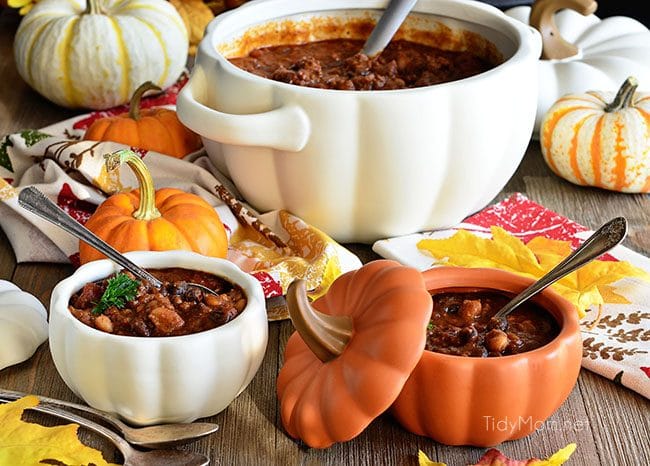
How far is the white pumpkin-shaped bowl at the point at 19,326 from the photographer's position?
1515 millimetres

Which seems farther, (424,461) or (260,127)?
(260,127)

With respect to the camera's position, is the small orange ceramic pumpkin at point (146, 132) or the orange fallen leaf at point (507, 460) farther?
the small orange ceramic pumpkin at point (146, 132)

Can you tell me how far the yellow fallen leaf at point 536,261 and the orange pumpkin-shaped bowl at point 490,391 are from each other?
263 millimetres

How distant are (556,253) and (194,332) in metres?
0.73

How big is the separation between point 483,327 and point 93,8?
1.50 meters

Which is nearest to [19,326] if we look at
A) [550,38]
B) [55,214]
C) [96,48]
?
[55,214]

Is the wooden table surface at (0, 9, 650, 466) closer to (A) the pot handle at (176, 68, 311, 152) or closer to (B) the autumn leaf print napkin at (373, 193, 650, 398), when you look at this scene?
(B) the autumn leaf print napkin at (373, 193, 650, 398)

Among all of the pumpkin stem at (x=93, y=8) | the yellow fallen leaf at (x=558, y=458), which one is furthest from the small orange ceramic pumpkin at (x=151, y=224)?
the pumpkin stem at (x=93, y=8)

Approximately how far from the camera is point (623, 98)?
81.9 inches

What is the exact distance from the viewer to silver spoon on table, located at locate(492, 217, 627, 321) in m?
1.36

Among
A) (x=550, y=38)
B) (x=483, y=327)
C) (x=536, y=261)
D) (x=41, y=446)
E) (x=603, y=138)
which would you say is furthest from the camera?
(x=550, y=38)

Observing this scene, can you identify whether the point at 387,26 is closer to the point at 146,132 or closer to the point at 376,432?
the point at 146,132

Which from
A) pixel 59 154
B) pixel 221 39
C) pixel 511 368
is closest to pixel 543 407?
pixel 511 368

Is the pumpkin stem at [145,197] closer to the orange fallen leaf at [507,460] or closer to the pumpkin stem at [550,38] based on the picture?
the orange fallen leaf at [507,460]
